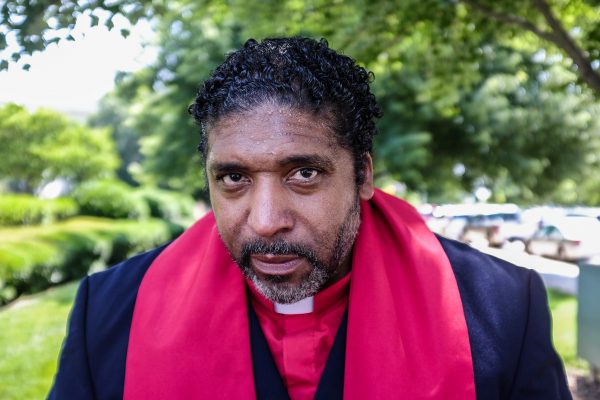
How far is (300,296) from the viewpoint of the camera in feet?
6.52

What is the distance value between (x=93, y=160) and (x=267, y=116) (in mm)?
34365

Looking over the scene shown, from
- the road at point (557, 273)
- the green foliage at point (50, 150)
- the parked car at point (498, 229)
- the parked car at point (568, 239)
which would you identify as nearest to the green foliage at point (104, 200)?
the green foliage at point (50, 150)

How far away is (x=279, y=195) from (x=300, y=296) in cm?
34

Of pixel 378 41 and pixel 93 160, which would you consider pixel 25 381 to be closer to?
pixel 378 41

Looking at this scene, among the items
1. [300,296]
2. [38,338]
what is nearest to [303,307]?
[300,296]

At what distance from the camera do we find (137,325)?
2131 mm

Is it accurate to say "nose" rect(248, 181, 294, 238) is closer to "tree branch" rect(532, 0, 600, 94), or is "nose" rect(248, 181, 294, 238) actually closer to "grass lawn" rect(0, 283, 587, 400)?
"tree branch" rect(532, 0, 600, 94)

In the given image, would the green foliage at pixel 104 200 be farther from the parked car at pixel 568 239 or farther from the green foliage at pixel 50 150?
the parked car at pixel 568 239

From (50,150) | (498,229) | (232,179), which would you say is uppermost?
(50,150)

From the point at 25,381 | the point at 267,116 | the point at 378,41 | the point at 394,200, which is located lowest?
the point at 25,381

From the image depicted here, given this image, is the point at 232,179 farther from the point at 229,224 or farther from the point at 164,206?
the point at 164,206

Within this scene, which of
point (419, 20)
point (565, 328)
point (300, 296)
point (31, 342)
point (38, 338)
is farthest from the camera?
point (565, 328)

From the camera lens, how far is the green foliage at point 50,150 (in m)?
26.6

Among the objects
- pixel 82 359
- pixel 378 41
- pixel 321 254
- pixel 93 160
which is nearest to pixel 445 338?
pixel 321 254
